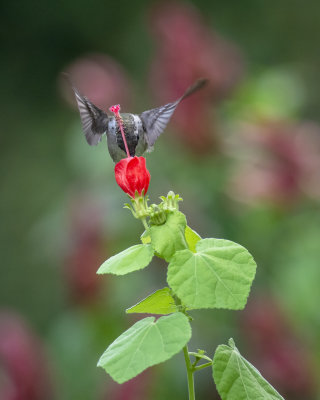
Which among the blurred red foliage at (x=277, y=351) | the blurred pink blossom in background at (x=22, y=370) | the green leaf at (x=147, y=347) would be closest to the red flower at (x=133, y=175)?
the green leaf at (x=147, y=347)

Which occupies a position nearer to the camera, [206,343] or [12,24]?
[206,343]

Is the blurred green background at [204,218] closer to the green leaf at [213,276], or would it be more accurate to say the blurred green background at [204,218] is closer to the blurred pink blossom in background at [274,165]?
the blurred pink blossom in background at [274,165]

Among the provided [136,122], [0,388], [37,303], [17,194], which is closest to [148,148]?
[136,122]

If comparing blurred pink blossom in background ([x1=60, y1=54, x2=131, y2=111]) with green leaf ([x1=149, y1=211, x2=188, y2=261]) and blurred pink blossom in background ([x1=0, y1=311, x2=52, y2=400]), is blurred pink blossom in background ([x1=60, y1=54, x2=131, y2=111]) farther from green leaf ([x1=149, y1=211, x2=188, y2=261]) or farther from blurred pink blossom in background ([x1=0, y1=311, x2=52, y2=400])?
green leaf ([x1=149, y1=211, x2=188, y2=261])

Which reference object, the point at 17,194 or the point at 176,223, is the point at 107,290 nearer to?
the point at 176,223

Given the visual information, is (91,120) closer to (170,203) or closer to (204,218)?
(170,203)
